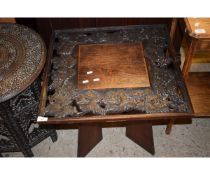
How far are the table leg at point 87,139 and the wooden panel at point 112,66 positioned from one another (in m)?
0.71

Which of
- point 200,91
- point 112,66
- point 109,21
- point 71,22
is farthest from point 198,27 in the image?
point 71,22

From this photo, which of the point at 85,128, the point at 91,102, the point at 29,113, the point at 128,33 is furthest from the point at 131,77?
the point at 29,113

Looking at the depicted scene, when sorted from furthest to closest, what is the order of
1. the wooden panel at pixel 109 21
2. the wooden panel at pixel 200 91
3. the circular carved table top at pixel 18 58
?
1. the wooden panel at pixel 109 21
2. the wooden panel at pixel 200 91
3. the circular carved table top at pixel 18 58

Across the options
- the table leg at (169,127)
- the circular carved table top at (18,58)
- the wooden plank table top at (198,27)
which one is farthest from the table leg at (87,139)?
the wooden plank table top at (198,27)

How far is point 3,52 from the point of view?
2.09 metres

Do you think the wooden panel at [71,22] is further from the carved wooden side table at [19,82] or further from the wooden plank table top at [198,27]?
the wooden plank table top at [198,27]

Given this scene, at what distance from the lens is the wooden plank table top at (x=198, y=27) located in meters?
1.91

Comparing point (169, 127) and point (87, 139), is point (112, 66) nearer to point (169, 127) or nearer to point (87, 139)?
point (87, 139)

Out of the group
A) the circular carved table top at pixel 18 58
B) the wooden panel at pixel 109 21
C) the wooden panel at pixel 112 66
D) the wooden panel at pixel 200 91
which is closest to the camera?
the circular carved table top at pixel 18 58

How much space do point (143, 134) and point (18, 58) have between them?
1.36 m

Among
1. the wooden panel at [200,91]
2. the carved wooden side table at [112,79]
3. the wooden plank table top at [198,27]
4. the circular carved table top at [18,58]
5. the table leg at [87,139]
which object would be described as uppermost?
the wooden plank table top at [198,27]
